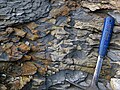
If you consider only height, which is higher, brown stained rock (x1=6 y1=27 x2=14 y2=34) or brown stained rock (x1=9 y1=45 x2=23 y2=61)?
brown stained rock (x1=6 y1=27 x2=14 y2=34)

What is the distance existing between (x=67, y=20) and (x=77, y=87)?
471 millimetres

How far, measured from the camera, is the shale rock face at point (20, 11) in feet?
5.13

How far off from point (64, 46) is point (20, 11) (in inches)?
15.0

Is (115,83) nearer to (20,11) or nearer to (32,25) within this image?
(32,25)

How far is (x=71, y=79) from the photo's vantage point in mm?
1677

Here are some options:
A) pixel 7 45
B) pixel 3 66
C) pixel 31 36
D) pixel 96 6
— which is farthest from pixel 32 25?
pixel 96 6

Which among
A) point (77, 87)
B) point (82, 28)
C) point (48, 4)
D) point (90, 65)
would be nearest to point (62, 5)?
point (48, 4)

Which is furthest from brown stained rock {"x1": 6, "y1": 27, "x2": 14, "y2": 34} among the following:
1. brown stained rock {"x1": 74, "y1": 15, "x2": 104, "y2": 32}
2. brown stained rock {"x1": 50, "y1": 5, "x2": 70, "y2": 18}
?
brown stained rock {"x1": 74, "y1": 15, "x2": 104, "y2": 32}

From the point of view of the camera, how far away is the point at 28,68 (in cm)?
163

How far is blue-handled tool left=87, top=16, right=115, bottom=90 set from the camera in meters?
1.58

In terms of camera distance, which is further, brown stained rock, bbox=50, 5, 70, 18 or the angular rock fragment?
brown stained rock, bbox=50, 5, 70, 18

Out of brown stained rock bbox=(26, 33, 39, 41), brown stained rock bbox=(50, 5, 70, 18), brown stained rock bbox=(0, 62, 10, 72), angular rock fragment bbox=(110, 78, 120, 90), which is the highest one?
brown stained rock bbox=(50, 5, 70, 18)

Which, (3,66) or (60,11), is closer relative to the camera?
(3,66)

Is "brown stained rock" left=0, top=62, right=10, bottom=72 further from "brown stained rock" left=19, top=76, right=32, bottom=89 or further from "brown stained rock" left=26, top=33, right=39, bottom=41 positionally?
"brown stained rock" left=26, top=33, right=39, bottom=41
